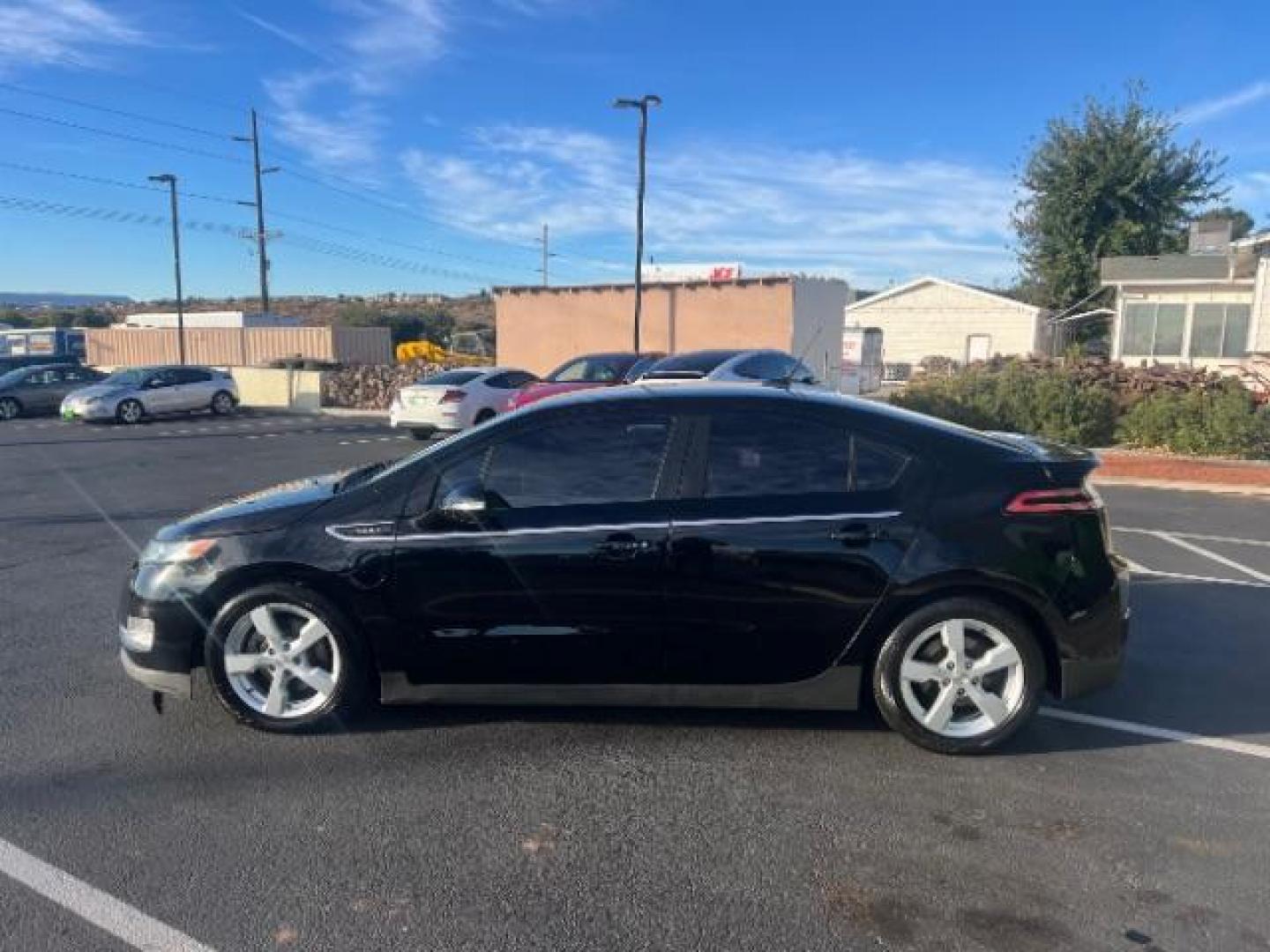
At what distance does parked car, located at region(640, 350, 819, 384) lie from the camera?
12.3m

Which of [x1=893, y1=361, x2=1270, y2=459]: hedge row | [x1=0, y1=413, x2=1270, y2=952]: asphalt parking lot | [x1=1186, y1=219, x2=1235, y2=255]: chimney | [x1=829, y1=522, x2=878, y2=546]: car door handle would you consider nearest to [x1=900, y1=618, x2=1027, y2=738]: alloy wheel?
[x1=0, y1=413, x2=1270, y2=952]: asphalt parking lot

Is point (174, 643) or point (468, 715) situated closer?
point (174, 643)

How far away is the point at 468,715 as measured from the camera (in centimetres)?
439

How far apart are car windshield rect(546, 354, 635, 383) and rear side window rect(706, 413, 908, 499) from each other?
12140mm

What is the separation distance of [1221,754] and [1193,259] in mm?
25498

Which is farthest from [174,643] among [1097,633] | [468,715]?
[1097,633]

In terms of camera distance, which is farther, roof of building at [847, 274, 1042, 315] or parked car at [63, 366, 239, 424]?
roof of building at [847, 274, 1042, 315]

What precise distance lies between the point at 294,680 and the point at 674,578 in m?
1.75

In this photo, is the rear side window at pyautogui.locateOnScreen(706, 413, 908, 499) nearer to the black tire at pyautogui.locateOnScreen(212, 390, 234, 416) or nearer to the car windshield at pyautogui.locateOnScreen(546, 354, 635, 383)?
the car windshield at pyautogui.locateOnScreen(546, 354, 635, 383)

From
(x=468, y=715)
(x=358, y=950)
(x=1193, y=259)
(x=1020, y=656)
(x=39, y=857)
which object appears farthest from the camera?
(x=1193, y=259)

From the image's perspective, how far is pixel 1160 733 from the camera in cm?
A: 425

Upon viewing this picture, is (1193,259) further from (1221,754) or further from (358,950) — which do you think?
(358,950)

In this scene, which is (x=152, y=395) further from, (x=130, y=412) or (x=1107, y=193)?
(x=1107, y=193)

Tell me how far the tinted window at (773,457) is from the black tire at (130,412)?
23.1 meters
